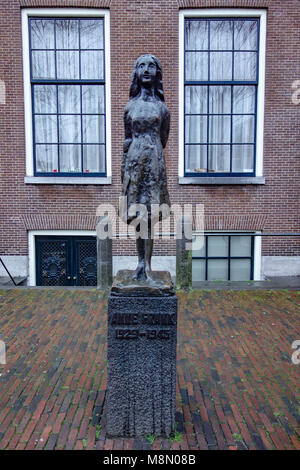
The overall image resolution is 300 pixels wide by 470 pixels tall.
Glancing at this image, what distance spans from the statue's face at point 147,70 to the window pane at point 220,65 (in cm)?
740

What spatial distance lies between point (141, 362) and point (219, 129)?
8378mm

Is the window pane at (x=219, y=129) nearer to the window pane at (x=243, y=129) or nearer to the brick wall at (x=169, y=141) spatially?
the window pane at (x=243, y=129)

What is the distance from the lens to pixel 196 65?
9766 millimetres

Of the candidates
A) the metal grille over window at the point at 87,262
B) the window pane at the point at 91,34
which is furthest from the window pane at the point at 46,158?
the window pane at the point at 91,34

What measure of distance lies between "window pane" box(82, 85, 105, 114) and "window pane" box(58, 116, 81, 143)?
415 mm

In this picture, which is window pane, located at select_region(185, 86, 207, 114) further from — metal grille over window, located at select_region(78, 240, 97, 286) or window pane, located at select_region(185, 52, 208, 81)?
metal grille over window, located at select_region(78, 240, 97, 286)

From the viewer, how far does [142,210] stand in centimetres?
326

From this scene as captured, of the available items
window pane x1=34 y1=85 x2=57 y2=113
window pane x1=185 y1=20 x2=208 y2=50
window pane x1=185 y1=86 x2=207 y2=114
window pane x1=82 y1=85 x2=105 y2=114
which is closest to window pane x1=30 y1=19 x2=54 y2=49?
window pane x1=34 y1=85 x2=57 y2=113

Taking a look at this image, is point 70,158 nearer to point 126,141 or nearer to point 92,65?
point 92,65

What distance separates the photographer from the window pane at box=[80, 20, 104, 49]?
948cm

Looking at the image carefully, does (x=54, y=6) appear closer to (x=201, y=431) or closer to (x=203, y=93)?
(x=203, y=93)

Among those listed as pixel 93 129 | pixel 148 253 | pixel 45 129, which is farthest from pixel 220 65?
pixel 148 253

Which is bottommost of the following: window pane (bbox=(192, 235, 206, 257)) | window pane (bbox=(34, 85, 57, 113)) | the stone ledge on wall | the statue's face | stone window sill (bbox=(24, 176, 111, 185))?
window pane (bbox=(192, 235, 206, 257))

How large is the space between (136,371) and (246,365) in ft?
6.35
